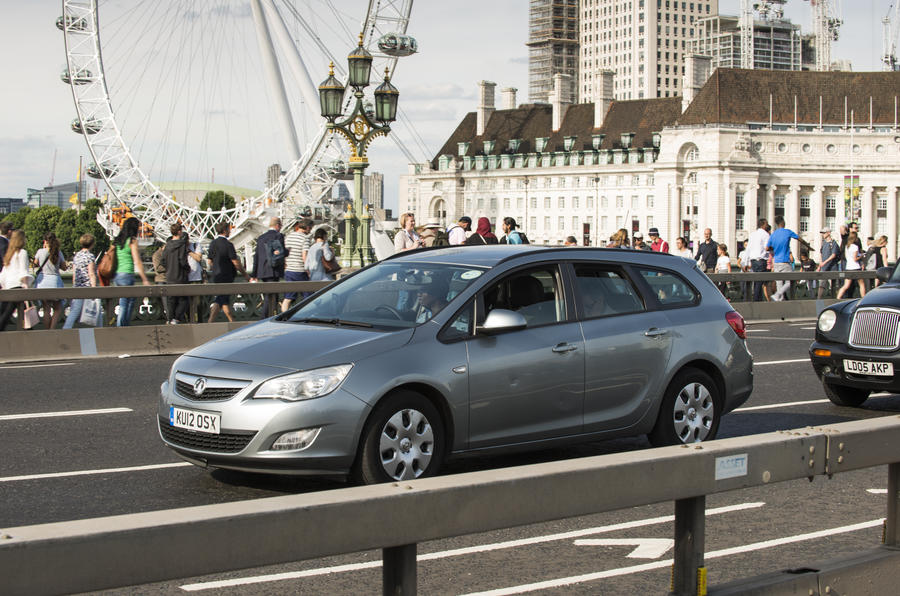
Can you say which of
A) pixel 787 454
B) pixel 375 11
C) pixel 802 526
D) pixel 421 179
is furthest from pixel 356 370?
pixel 421 179

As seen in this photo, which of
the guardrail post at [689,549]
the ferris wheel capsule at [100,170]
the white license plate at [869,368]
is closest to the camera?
the guardrail post at [689,549]

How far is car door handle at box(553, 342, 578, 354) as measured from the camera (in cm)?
816

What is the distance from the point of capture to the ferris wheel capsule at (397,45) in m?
37.8

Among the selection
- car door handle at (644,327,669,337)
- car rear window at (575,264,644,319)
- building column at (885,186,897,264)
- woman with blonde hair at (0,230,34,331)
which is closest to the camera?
car rear window at (575,264,644,319)

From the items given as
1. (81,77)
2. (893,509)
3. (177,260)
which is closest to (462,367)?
(893,509)

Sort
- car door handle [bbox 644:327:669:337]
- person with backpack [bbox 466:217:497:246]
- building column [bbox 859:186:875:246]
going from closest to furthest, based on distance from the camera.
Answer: car door handle [bbox 644:327:669:337]
person with backpack [bbox 466:217:497:246]
building column [bbox 859:186:875:246]

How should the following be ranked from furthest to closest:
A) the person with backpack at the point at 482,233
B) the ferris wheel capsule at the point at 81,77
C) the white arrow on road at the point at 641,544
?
the ferris wheel capsule at the point at 81,77 → the person with backpack at the point at 482,233 → the white arrow on road at the point at 641,544

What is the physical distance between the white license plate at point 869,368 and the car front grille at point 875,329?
183 millimetres

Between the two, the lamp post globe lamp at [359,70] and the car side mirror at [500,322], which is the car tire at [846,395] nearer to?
the car side mirror at [500,322]

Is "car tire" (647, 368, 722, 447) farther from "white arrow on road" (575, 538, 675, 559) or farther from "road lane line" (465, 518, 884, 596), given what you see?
"white arrow on road" (575, 538, 675, 559)

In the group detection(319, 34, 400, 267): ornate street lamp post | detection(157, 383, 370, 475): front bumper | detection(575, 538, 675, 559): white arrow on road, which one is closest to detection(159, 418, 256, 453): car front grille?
detection(157, 383, 370, 475): front bumper

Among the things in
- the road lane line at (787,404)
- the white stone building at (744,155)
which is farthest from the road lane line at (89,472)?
the white stone building at (744,155)

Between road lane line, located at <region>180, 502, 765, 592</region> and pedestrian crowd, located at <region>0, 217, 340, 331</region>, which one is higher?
pedestrian crowd, located at <region>0, 217, 340, 331</region>

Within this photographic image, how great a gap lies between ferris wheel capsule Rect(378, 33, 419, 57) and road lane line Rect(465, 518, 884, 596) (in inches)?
1277
